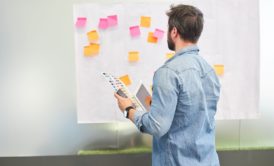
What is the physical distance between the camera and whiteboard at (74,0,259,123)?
7.37 feet

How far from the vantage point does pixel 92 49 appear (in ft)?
7.36

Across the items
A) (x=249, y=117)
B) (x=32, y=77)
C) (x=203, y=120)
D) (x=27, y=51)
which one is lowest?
(x=249, y=117)

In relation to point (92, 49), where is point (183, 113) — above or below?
below

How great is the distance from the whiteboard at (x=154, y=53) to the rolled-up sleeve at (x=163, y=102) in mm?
981

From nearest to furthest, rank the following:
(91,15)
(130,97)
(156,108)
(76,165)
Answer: (156,108) < (130,97) < (91,15) < (76,165)

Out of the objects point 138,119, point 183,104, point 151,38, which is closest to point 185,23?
point 183,104

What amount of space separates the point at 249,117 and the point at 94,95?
1113 millimetres

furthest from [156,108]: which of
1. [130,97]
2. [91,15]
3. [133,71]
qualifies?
[91,15]

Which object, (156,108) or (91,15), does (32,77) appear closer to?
(91,15)

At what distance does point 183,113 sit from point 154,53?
1.01 m

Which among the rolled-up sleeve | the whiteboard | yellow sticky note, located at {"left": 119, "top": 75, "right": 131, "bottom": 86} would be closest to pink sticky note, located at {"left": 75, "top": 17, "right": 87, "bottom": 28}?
the whiteboard

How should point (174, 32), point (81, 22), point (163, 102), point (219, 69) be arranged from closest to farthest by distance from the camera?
1. point (163, 102)
2. point (174, 32)
3. point (81, 22)
4. point (219, 69)

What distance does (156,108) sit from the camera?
1.28 meters

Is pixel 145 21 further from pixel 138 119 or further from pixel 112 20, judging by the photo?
pixel 138 119
